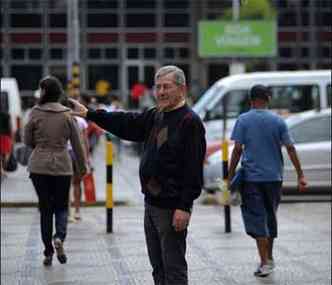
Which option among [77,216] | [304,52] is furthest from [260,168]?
[304,52]

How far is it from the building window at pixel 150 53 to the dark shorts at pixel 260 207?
4877 centimetres

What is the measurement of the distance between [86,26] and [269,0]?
417 inches

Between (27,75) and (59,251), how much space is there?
4861cm

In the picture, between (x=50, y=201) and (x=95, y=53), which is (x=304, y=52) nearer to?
(x=95, y=53)

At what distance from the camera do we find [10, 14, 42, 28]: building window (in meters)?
57.2

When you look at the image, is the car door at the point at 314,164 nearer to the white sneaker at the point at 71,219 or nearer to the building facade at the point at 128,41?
the white sneaker at the point at 71,219

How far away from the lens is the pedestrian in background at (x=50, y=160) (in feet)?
32.7

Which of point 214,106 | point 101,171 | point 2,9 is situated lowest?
point 101,171

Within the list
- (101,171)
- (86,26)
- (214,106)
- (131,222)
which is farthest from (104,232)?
(86,26)

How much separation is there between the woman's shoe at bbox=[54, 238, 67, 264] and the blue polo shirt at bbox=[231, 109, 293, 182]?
1958 mm

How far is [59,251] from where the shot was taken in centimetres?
1012

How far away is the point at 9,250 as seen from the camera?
11266 mm

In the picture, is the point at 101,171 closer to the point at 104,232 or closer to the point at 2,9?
the point at 104,232

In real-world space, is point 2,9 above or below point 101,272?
above
